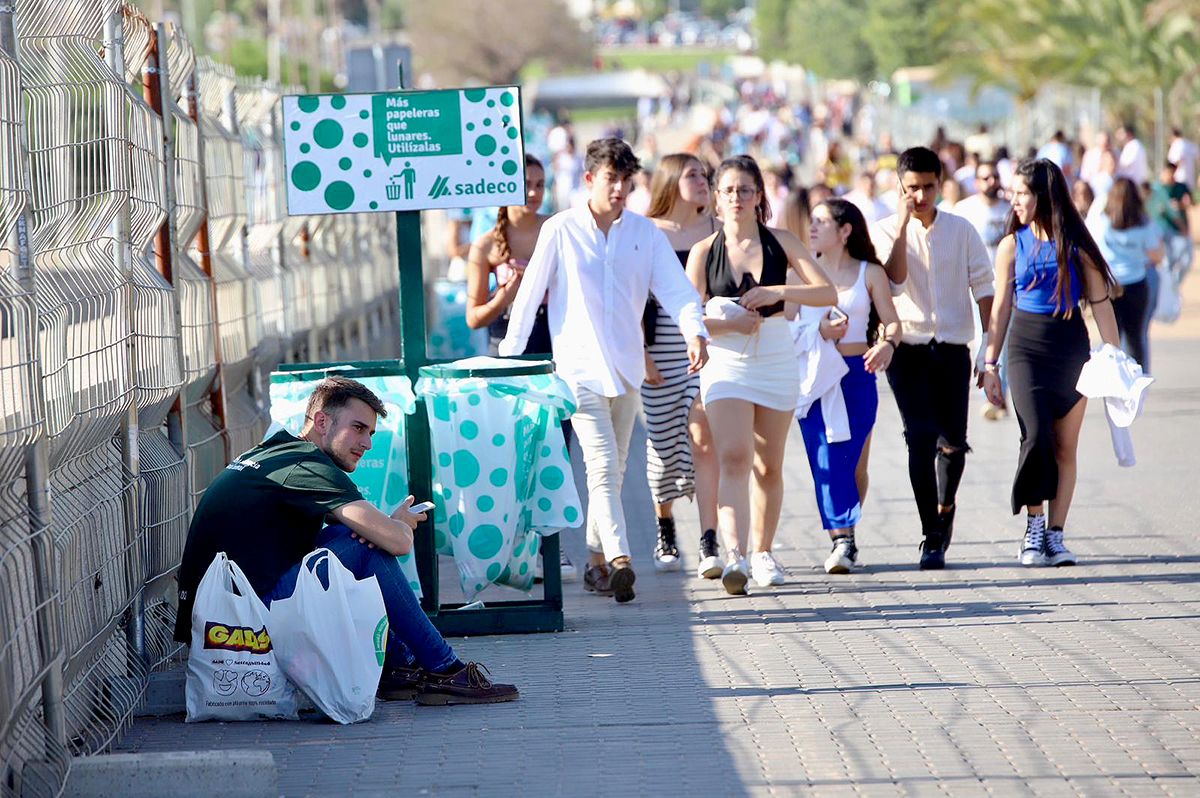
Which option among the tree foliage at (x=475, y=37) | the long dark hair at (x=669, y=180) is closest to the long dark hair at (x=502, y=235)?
the long dark hair at (x=669, y=180)

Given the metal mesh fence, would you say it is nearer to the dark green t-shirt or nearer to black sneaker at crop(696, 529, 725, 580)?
the dark green t-shirt

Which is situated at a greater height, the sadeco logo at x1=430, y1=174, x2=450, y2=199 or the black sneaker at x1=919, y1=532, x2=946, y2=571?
the sadeco logo at x1=430, y1=174, x2=450, y2=199

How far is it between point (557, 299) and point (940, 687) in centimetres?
256

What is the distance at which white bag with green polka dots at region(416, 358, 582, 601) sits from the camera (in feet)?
23.2

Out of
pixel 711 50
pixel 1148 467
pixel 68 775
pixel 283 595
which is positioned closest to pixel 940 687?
pixel 283 595

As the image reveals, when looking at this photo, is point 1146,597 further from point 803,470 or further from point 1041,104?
point 1041,104

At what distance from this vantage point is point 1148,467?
1100 centimetres

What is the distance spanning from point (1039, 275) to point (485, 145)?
2689mm

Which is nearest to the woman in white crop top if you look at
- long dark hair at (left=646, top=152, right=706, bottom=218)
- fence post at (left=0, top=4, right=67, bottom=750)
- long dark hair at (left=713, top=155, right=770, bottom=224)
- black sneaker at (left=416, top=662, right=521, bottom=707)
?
long dark hair at (left=713, top=155, right=770, bottom=224)

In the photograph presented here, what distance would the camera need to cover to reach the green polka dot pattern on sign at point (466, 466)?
278 inches

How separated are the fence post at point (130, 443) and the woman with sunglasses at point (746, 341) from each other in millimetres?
2540

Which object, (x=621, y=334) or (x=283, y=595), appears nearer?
(x=283, y=595)

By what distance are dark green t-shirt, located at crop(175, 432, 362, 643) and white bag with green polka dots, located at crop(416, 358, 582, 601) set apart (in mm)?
1030

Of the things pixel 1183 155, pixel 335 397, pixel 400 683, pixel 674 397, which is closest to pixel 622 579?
pixel 674 397
